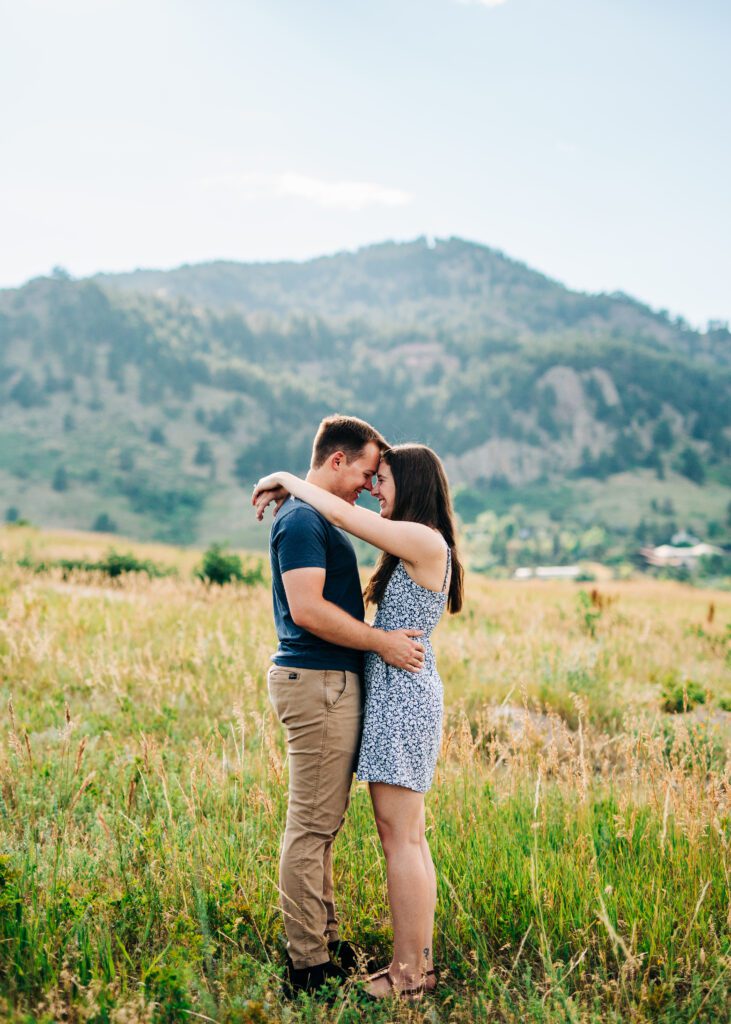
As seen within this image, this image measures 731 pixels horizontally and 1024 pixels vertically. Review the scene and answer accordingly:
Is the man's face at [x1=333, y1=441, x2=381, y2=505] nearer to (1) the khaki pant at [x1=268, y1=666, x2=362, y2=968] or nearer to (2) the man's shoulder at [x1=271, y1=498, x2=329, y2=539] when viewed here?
(2) the man's shoulder at [x1=271, y1=498, x2=329, y2=539]

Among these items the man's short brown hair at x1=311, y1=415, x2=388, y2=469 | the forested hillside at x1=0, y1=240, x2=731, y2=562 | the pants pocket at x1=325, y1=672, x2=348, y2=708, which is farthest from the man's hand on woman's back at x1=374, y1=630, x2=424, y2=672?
the forested hillside at x1=0, y1=240, x2=731, y2=562

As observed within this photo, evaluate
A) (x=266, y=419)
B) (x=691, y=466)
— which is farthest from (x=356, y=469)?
(x=691, y=466)

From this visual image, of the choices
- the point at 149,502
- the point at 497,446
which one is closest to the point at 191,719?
the point at 149,502

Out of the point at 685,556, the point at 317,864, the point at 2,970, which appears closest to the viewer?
the point at 2,970

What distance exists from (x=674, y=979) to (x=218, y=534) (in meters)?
103

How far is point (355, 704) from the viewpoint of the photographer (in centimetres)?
319

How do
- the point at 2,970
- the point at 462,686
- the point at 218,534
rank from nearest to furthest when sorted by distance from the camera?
the point at 2,970 → the point at 462,686 → the point at 218,534

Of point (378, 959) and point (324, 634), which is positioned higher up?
point (324, 634)

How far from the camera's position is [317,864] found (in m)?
3.11

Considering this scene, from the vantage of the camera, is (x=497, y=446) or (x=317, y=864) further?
(x=497, y=446)

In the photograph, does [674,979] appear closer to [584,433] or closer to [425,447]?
[425,447]

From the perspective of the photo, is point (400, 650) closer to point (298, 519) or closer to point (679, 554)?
point (298, 519)

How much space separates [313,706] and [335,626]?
0.34m

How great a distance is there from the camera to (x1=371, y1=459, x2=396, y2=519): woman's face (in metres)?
3.29
